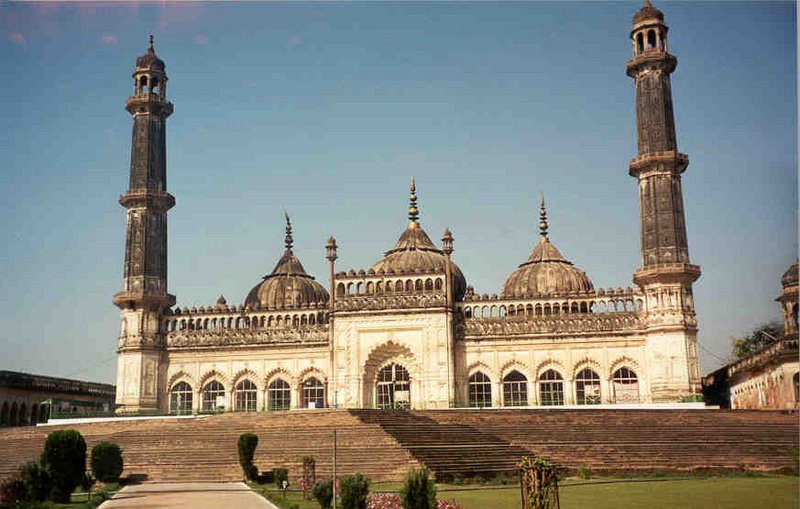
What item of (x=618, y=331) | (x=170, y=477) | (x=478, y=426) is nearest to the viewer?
(x=170, y=477)

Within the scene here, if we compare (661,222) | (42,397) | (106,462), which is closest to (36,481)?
(106,462)

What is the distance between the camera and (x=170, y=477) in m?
32.8

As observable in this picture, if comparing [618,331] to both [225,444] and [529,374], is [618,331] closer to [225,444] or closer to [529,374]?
[529,374]

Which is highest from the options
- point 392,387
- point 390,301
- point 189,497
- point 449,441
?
point 390,301

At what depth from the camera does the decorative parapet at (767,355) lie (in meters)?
40.9

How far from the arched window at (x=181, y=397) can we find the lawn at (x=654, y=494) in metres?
28.8

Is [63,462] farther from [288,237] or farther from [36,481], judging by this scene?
[288,237]

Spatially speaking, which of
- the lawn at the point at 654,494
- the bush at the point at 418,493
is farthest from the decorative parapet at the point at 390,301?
the bush at the point at 418,493

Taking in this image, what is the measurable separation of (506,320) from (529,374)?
327 cm

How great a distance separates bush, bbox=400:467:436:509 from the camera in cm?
1808

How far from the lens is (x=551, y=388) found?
51.3 m

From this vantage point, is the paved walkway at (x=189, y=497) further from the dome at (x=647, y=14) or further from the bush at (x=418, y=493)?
the dome at (x=647, y=14)

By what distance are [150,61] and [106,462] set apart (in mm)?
33267

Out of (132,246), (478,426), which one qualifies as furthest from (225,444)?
(132,246)
